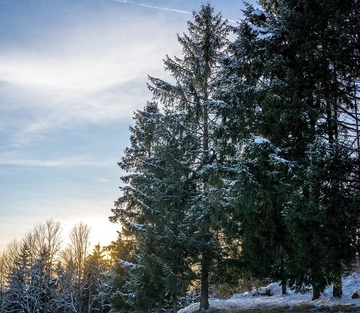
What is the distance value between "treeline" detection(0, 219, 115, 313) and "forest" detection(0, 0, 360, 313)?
565 inches

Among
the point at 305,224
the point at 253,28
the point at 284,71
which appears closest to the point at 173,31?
the point at 253,28

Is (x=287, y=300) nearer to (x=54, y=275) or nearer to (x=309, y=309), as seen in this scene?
(x=309, y=309)

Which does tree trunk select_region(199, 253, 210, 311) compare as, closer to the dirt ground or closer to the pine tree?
the pine tree

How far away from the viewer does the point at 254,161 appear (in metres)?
9.16

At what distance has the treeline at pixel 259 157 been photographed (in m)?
8.16

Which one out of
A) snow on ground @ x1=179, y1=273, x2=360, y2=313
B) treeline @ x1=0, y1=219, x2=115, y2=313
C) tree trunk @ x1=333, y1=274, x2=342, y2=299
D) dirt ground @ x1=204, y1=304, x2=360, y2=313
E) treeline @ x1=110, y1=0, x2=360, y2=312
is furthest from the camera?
treeline @ x1=0, y1=219, x2=115, y2=313

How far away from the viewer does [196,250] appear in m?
13.0

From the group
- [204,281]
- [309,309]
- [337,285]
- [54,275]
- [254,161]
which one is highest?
[254,161]

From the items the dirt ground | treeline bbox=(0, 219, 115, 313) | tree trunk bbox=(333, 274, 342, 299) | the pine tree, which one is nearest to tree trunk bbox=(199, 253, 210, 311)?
the pine tree

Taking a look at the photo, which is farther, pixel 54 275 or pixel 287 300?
pixel 54 275

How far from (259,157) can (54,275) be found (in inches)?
1179

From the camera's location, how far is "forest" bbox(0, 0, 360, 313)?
26.9 feet

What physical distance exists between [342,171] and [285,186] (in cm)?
146

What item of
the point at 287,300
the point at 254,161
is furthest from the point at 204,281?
the point at 254,161
